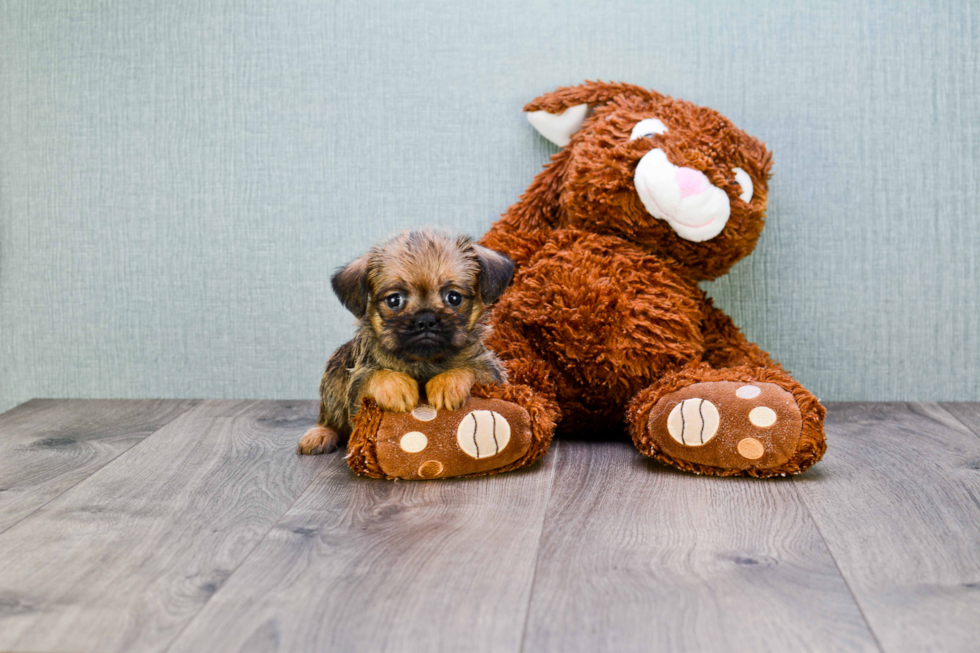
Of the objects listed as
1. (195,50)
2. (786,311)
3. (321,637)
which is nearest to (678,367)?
(786,311)

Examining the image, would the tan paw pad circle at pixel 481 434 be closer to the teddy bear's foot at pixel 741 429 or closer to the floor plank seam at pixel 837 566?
the teddy bear's foot at pixel 741 429

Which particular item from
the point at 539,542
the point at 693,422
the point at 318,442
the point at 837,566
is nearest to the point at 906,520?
the point at 837,566

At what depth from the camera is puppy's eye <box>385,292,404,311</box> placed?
1.61m

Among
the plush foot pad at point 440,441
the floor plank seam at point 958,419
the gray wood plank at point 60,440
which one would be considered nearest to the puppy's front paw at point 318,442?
the plush foot pad at point 440,441

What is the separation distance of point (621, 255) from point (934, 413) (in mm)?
1004

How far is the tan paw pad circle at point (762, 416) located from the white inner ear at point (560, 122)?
88 cm

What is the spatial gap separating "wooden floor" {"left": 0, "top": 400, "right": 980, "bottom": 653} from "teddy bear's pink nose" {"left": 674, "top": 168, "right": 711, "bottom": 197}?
60 cm

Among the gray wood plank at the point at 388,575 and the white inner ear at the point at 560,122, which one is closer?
the gray wood plank at the point at 388,575

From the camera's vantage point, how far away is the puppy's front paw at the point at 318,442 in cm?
189

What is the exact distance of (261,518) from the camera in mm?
1454

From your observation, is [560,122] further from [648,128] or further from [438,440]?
[438,440]

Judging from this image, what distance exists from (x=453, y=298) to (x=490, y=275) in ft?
0.31

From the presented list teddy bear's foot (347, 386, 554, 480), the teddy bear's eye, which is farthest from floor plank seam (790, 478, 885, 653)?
the teddy bear's eye

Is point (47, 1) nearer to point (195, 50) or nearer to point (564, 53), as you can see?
point (195, 50)
